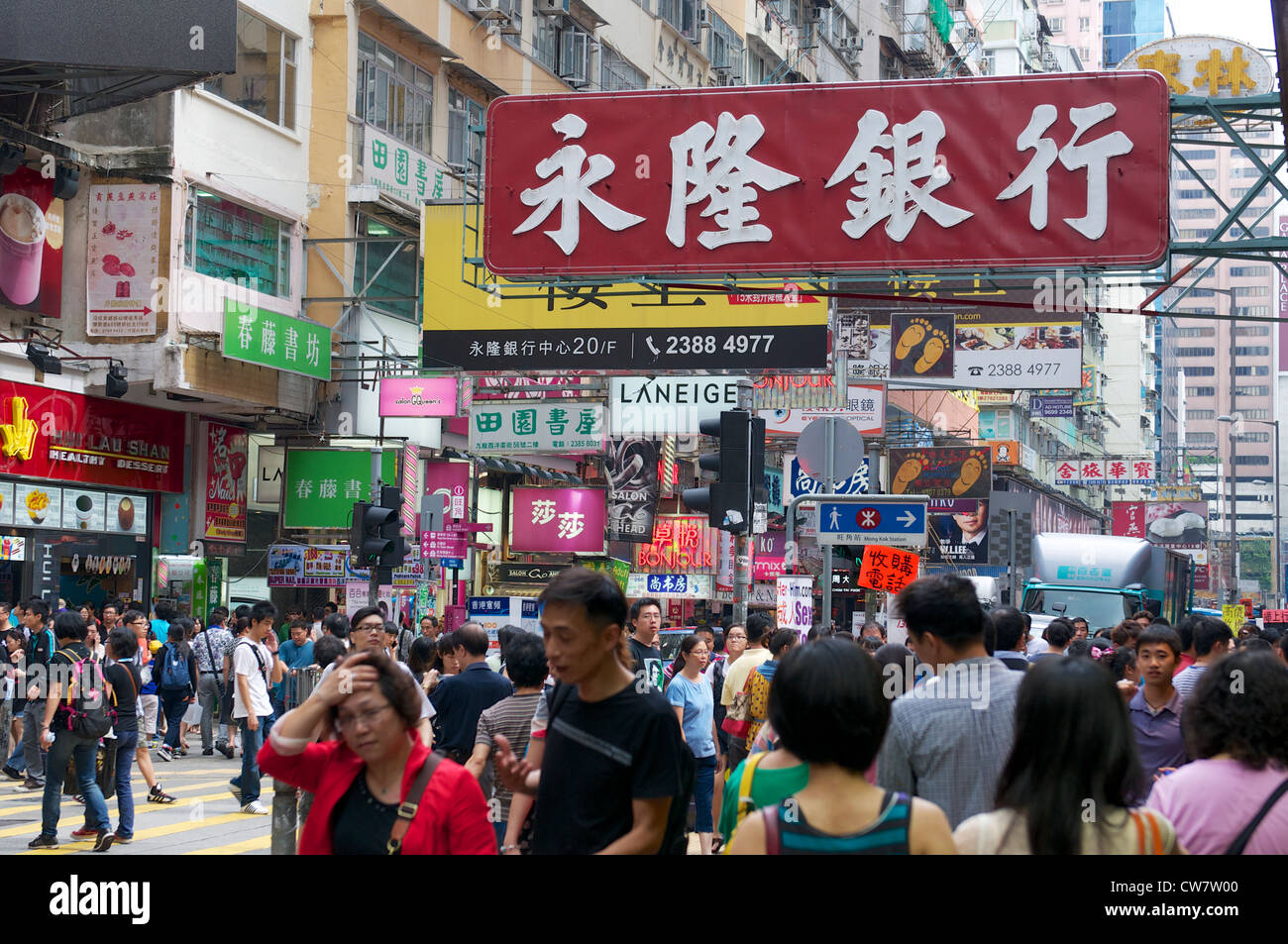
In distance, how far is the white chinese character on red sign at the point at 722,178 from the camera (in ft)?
40.3

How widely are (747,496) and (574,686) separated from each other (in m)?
8.29

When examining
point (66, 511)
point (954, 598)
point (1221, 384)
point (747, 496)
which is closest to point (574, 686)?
point (954, 598)

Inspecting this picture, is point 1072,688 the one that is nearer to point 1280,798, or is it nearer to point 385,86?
point 1280,798

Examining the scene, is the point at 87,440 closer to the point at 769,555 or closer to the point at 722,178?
the point at 722,178

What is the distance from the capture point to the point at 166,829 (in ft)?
41.1

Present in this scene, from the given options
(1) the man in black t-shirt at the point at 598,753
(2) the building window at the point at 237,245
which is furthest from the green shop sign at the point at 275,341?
(1) the man in black t-shirt at the point at 598,753

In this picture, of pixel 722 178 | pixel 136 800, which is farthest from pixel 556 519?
pixel 722 178

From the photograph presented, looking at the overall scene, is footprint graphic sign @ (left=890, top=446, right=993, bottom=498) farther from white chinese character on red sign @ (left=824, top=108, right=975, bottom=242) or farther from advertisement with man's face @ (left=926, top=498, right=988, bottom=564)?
white chinese character on red sign @ (left=824, top=108, right=975, bottom=242)

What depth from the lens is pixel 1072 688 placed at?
137 inches

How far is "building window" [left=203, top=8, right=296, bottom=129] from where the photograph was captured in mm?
25188

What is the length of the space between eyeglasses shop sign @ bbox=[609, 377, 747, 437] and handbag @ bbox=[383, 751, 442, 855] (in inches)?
761

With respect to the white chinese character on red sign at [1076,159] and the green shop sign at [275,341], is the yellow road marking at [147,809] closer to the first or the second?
the white chinese character on red sign at [1076,159]

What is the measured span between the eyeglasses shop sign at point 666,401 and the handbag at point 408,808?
19318 millimetres

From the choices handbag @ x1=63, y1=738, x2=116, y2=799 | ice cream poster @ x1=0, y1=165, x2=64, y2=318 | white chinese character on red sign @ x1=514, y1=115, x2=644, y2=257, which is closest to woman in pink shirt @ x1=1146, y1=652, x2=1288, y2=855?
white chinese character on red sign @ x1=514, y1=115, x2=644, y2=257
